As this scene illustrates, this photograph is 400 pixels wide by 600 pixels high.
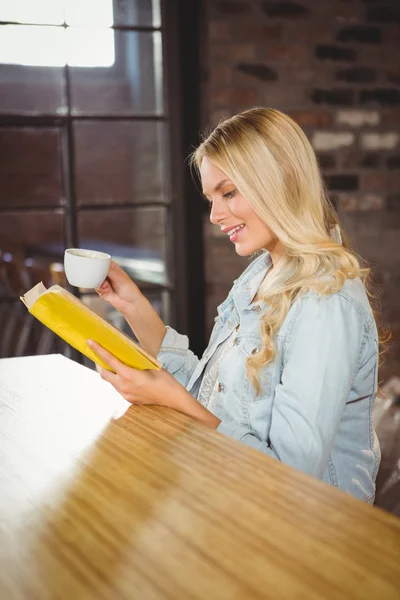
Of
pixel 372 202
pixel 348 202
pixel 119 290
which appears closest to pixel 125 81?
pixel 348 202

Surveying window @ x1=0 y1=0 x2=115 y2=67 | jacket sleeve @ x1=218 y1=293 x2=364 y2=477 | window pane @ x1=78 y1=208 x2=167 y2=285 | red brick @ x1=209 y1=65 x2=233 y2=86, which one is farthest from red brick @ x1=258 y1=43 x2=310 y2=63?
jacket sleeve @ x1=218 y1=293 x2=364 y2=477

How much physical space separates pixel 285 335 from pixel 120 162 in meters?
1.97

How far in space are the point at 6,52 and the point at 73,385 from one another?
1962mm

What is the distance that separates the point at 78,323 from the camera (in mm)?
1243

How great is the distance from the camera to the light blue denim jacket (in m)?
1.30

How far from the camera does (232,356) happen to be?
5.12 ft

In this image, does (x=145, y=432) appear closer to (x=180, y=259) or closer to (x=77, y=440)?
(x=77, y=440)

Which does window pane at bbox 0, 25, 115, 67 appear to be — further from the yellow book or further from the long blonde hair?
the yellow book

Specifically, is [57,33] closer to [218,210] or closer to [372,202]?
[372,202]

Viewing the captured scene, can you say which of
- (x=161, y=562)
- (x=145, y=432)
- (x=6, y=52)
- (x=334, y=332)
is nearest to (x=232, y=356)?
(x=334, y=332)

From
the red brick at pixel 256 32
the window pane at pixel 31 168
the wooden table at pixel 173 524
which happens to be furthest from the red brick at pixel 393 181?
the wooden table at pixel 173 524

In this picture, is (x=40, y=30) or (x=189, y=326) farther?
(x=189, y=326)

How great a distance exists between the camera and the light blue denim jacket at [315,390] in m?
1.30

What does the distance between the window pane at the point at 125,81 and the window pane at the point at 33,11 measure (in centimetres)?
13
